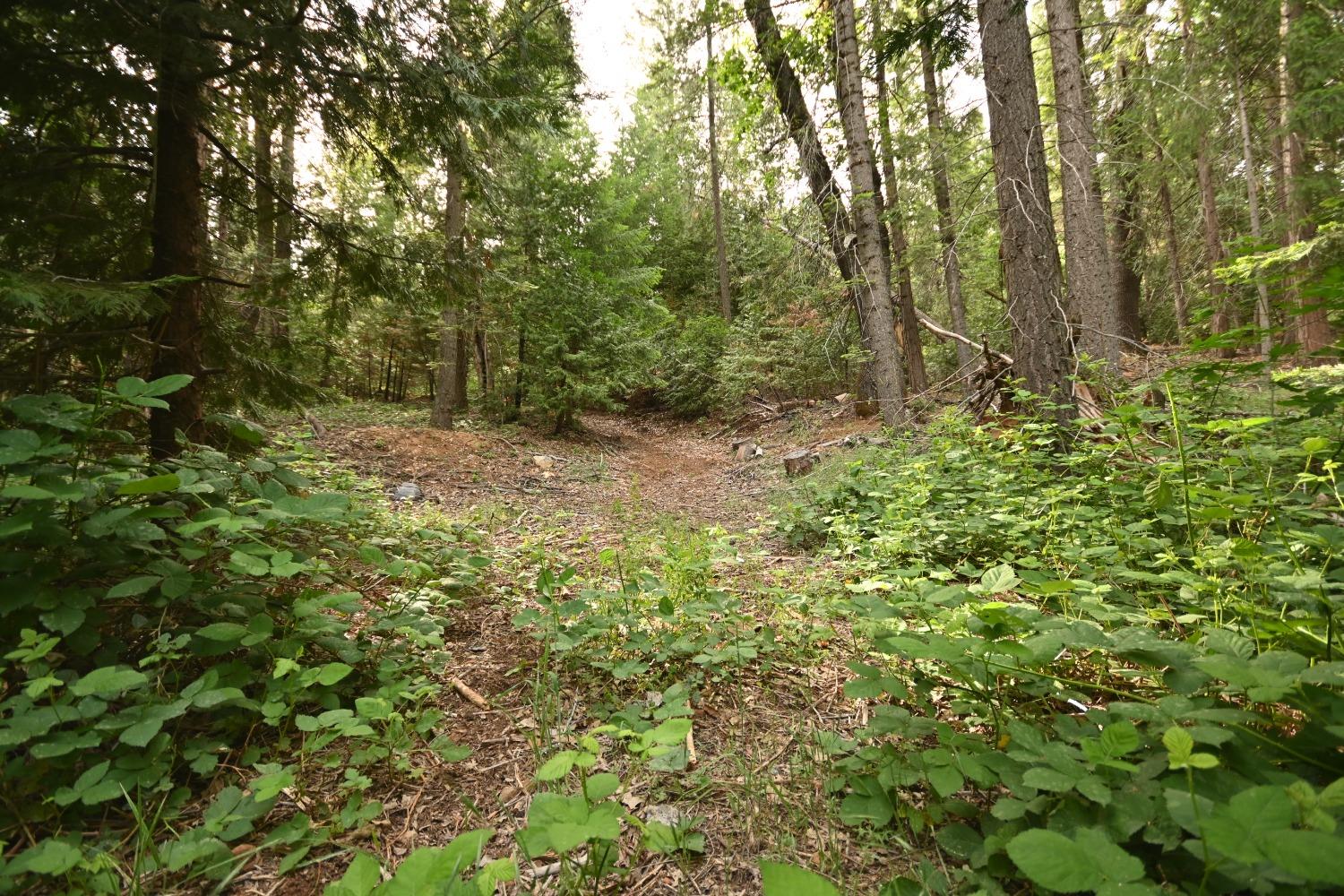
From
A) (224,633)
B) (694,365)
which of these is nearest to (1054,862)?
(224,633)

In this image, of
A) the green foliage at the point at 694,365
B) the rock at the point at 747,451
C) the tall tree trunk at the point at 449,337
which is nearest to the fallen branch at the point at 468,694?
the tall tree trunk at the point at 449,337

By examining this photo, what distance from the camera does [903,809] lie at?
1.41 metres

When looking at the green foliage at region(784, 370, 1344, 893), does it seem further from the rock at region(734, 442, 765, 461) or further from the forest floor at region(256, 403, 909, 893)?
the rock at region(734, 442, 765, 461)

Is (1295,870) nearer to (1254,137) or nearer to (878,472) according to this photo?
(878,472)

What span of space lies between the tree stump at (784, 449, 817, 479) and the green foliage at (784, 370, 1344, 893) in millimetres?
4745

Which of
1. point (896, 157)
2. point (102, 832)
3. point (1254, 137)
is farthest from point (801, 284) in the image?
point (1254, 137)

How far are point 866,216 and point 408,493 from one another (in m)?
6.51

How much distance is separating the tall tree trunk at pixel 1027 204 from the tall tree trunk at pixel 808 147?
2.10 m

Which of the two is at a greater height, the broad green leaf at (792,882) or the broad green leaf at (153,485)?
the broad green leaf at (153,485)

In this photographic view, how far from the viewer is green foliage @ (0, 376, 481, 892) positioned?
1434mm

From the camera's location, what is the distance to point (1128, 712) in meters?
1.19

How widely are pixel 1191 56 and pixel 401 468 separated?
1366 cm

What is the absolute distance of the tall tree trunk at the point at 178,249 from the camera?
2840mm

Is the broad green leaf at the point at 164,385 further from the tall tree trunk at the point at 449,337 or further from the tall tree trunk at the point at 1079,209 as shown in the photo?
the tall tree trunk at the point at 1079,209
